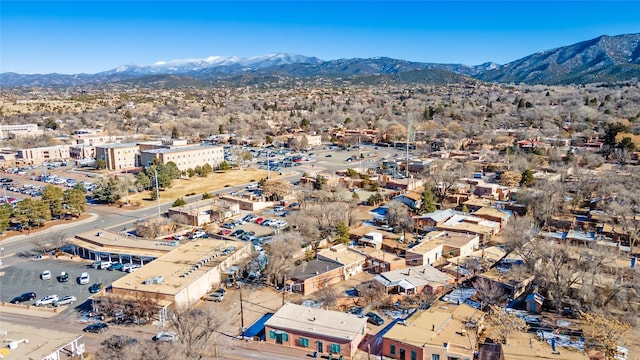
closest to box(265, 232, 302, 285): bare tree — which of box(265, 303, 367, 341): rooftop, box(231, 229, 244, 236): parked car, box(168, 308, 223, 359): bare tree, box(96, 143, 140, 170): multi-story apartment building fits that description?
box(265, 303, 367, 341): rooftop

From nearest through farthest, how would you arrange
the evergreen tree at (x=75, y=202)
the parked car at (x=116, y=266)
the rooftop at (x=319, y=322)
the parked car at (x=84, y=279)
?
the rooftop at (x=319, y=322), the parked car at (x=84, y=279), the parked car at (x=116, y=266), the evergreen tree at (x=75, y=202)

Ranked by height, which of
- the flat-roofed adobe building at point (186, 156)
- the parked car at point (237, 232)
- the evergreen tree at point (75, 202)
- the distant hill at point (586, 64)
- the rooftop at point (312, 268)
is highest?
the distant hill at point (586, 64)

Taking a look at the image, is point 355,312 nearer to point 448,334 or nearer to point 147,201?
point 448,334

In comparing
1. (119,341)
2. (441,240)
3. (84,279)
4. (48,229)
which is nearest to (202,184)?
(48,229)

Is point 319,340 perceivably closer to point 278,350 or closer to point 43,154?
point 278,350

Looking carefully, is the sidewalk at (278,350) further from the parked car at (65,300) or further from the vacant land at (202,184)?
the vacant land at (202,184)

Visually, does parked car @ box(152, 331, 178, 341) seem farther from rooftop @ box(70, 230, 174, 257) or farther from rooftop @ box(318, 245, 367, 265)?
rooftop @ box(318, 245, 367, 265)

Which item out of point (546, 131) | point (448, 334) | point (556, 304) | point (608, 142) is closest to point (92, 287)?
point (448, 334)

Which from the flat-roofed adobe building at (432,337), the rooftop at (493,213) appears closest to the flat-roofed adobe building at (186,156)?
the rooftop at (493,213)
